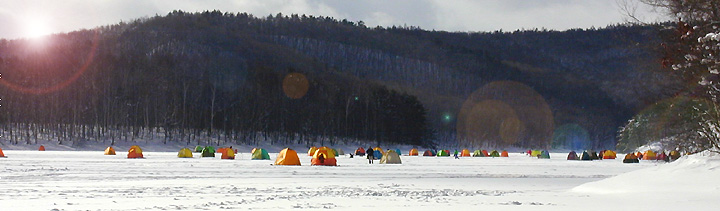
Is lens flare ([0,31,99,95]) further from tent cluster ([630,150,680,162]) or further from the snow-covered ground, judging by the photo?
the snow-covered ground

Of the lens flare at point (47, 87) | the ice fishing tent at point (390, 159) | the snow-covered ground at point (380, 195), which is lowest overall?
the snow-covered ground at point (380, 195)

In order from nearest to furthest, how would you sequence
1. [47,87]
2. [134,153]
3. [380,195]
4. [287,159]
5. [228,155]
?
[380,195], [287,159], [134,153], [228,155], [47,87]

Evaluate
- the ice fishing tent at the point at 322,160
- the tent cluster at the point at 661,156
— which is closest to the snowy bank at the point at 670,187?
the ice fishing tent at the point at 322,160

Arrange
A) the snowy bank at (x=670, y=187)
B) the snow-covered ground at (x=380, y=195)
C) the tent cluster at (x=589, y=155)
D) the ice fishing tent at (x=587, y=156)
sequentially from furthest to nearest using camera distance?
the tent cluster at (x=589, y=155), the ice fishing tent at (x=587, y=156), the snowy bank at (x=670, y=187), the snow-covered ground at (x=380, y=195)

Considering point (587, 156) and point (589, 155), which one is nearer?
point (587, 156)

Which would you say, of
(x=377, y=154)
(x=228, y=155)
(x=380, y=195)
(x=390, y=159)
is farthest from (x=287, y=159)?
(x=380, y=195)

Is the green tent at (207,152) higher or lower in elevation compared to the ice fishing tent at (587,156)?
higher

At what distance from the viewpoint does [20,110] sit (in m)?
89.4

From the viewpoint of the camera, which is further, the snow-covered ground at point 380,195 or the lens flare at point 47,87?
the lens flare at point 47,87

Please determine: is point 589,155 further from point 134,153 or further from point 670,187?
point 670,187

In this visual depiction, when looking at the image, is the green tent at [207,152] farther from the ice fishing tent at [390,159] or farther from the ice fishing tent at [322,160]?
the ice fishing tent at [322,160]

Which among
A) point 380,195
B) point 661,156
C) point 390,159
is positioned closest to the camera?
point 380,195

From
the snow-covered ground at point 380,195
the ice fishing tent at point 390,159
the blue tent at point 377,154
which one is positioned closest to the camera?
the snow-covered ground at point 380,195

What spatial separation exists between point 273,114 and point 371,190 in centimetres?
9235
